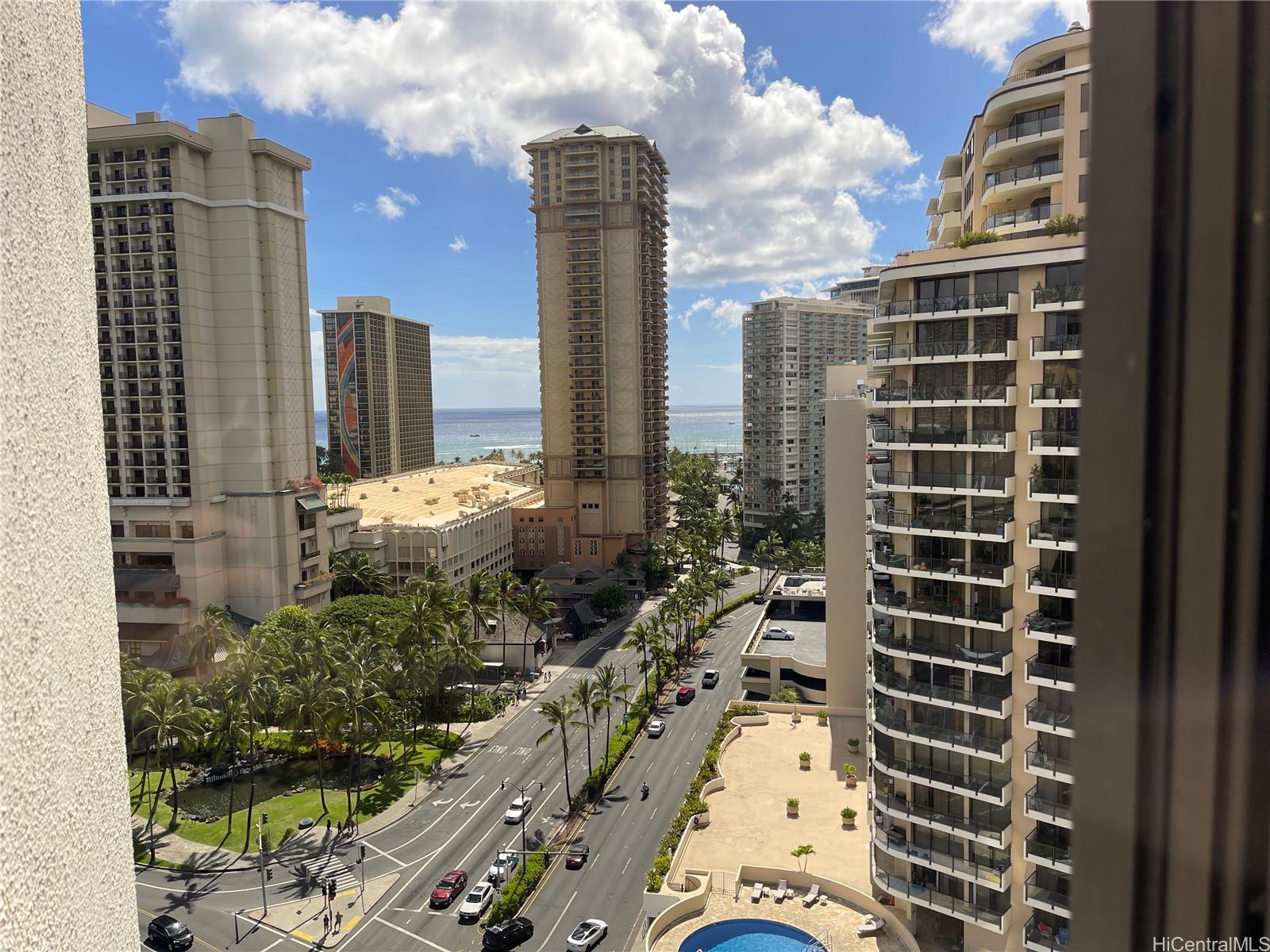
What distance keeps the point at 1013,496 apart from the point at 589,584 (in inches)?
1357

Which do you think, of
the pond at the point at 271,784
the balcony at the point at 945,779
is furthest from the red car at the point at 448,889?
the balcony at the point at 945,779

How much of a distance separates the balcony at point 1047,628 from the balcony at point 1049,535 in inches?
42.3

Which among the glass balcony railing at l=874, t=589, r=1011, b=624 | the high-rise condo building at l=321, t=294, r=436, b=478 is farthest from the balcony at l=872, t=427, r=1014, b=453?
the high-rise condo building at l=321, t=294, r=436, b=478

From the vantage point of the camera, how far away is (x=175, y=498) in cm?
3197

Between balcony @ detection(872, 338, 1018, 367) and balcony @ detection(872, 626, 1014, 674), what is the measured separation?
4703 mm

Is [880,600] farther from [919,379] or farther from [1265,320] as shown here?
[1265,320]

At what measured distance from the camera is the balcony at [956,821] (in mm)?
12609

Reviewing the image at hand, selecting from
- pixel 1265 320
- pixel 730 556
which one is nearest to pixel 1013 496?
pixel 1265 320

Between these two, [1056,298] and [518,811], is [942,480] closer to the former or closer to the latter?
[1056,298]

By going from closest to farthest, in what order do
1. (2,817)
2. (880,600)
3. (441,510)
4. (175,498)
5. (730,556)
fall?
1. (2,817)
2. (880,600)
3. (175,498)
4. (441,510)
5. (730,556)

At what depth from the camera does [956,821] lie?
517 inches

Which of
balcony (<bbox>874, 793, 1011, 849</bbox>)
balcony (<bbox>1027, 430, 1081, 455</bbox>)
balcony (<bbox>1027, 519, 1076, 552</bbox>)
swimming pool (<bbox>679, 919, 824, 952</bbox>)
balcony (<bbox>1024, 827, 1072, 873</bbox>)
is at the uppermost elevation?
balcony (<bbox>1027, 430, 1081, 455</bbox>)

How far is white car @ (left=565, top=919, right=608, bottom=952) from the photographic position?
52.2 ft

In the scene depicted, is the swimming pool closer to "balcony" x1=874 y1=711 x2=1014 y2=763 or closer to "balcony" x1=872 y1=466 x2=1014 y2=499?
"balcony" x1=874 y1=711 x2=1014 y2=763
